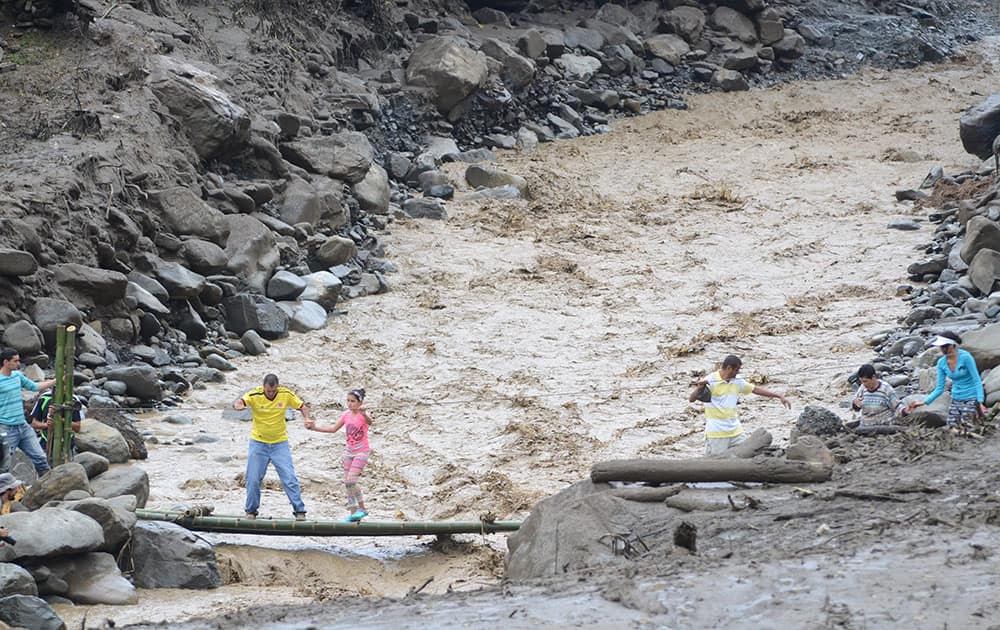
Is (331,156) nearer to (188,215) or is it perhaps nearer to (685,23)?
(188,215)

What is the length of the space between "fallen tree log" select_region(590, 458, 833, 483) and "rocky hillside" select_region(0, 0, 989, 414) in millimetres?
6542

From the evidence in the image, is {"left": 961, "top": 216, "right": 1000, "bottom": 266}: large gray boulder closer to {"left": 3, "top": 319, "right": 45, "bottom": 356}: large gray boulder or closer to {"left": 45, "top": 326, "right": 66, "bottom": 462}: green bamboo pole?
{"left": 45, "top": 326, "right": 66, "bottom": 462}: green bamboo pole

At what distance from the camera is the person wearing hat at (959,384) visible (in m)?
8.80

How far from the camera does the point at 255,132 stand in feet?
60.3

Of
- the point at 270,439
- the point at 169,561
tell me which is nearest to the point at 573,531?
→ the point at 169,561

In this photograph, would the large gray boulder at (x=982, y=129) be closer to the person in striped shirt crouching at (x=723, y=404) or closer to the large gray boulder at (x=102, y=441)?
the person in striped shirt crouching at (x=723, y=404)

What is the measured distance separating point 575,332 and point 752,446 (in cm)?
696

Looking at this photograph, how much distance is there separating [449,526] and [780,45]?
21.9m

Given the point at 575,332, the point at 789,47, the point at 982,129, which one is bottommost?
the point at 575,332

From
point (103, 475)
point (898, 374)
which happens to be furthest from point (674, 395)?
point (103, 475)

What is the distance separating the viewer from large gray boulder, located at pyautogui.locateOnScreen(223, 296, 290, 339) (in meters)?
15.2

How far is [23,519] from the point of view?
7637mm

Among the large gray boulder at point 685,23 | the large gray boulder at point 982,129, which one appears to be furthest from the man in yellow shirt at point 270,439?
the large gray boulder at point 685,23

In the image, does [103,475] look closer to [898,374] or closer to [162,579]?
[162,579]
